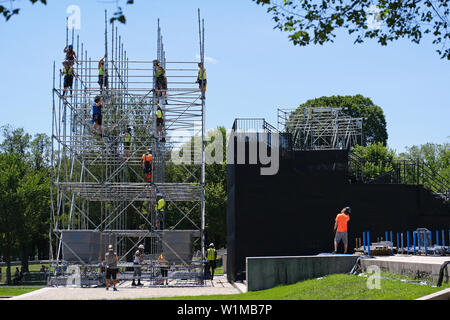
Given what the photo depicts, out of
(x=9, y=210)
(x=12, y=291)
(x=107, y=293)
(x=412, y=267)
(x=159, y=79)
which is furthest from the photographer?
(x=9, y=210)

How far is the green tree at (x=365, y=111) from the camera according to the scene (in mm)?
63531

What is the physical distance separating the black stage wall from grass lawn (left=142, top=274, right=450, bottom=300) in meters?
7.85

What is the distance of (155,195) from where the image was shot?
26.9 meters

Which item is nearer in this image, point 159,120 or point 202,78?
point 159,120

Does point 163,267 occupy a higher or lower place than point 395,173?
lower

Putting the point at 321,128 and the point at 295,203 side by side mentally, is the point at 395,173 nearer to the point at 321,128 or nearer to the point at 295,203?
the point at 321,128

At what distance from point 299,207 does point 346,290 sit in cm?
1145

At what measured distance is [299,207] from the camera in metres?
24.9

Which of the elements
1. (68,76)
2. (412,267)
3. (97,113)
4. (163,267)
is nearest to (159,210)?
(163,267)

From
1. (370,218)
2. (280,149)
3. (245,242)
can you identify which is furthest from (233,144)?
(370,218)

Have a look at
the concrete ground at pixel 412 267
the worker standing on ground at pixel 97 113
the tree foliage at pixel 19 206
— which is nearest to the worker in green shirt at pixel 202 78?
the worker standing on ground at pixel 97 113

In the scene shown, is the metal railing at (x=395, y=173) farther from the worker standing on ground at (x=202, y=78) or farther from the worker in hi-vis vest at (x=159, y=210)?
the worker in hi-vis vest at (x=159, y=210)

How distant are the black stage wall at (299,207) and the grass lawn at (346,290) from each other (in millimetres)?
7850
